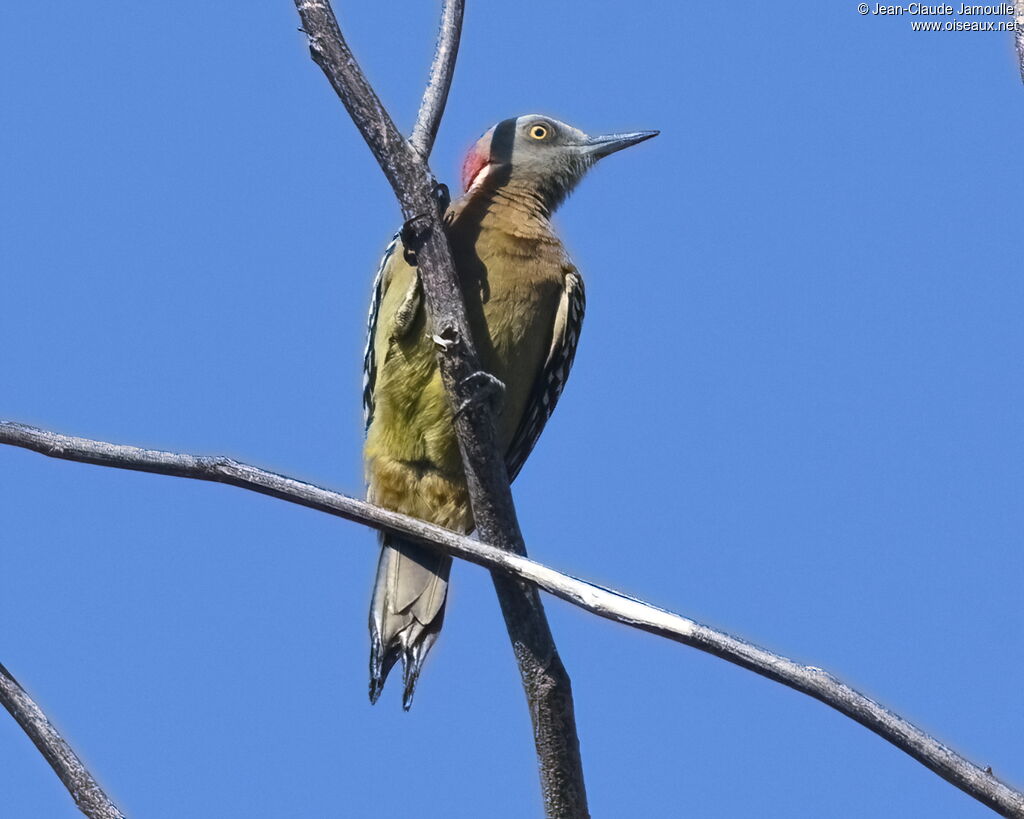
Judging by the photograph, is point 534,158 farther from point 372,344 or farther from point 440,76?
point 440,76

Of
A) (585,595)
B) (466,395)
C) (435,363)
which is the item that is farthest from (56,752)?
(435,363)

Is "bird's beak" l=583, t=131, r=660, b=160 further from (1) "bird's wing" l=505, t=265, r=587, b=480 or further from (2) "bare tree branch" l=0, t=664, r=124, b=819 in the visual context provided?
(2) "bare tree branch" l=0, t=664, r=124, b=819

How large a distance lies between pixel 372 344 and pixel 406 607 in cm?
157

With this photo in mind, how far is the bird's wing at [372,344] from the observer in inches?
307

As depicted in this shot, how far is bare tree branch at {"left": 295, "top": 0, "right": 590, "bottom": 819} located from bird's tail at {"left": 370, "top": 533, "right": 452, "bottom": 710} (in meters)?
1.33

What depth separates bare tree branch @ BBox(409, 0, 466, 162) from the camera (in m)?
6.14

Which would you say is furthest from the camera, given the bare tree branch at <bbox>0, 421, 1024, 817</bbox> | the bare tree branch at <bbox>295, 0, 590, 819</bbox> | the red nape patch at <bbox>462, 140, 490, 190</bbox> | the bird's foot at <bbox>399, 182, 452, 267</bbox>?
the red nape patch at <bbox>462, 140, 490, 190</bbox>

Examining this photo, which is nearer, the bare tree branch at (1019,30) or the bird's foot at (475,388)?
the bare tree branch at (1019,30)

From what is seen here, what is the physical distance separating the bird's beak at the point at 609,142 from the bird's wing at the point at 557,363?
1.08 metres

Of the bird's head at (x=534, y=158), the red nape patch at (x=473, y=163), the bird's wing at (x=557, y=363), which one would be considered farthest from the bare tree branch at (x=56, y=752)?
the red nape patch at (x=473, y=163)

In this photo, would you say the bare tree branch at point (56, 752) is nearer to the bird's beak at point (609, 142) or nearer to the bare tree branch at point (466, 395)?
the bare tree branch at point (466, 395)

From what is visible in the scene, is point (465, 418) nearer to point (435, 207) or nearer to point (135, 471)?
point (435, 207)

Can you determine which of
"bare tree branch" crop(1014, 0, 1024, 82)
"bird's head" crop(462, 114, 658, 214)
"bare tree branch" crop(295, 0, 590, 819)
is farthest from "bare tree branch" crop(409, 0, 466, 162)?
"bare tree branch" crop(1014, 0, 1024, 82)

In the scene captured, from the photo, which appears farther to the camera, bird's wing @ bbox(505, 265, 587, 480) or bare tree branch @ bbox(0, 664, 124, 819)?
bird's wing @ bbox(505, 265, 587, 480)
